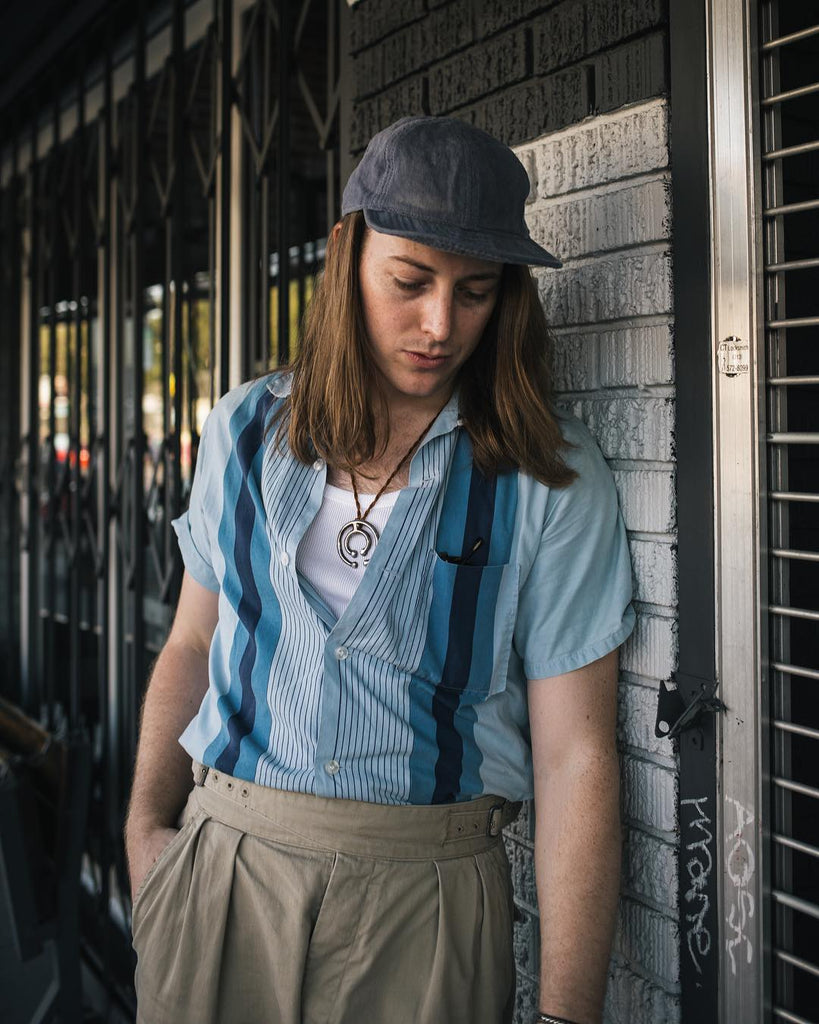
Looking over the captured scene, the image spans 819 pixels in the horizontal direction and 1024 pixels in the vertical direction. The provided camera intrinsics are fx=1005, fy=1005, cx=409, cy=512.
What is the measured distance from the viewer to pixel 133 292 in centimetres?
360

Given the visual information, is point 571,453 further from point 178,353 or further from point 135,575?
point 135,575

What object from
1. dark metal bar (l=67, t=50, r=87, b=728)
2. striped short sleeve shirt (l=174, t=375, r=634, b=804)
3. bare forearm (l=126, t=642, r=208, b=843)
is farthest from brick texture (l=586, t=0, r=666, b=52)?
dark metal bar (l=67, t=50, r=87, b=728)

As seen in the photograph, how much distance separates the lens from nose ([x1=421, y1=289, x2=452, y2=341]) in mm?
1574

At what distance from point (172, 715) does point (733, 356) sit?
1.30 meters

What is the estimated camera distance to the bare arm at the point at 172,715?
1.98m

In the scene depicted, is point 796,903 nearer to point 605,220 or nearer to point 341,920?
point 341,920

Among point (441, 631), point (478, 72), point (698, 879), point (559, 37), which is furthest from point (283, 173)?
point (698, 879)

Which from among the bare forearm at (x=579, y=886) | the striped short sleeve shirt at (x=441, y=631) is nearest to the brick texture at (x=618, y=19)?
the striped short sleeve shirt at (x=441, y=631)

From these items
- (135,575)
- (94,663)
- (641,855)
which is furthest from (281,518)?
(94,663)

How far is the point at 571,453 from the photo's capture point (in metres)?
1.66

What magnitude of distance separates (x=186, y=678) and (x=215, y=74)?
2058 mm

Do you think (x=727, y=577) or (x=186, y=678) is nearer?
(x=727, y=577)

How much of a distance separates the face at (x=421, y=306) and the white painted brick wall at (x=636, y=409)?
212mm

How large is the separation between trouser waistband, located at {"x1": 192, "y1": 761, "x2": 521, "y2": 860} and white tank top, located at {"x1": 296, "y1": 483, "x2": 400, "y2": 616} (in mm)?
323
